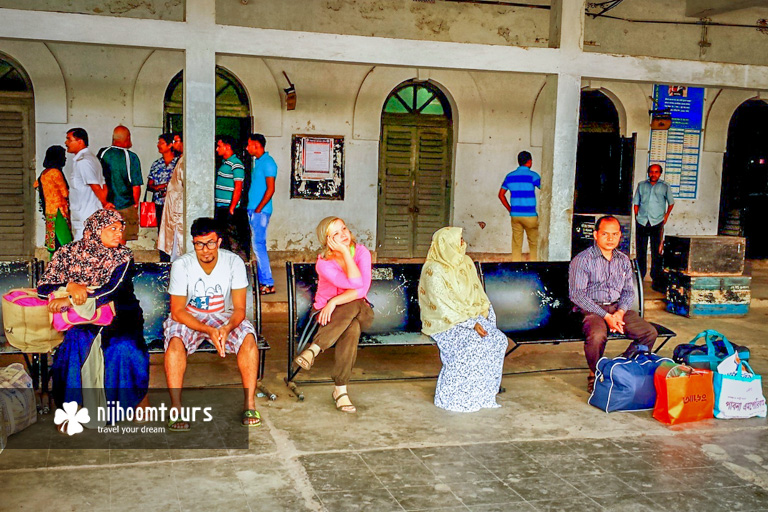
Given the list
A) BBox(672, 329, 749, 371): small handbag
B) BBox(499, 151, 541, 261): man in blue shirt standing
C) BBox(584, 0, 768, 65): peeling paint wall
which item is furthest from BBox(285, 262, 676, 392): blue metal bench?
BBox(584, 0, 768, 65): peeling paint wall

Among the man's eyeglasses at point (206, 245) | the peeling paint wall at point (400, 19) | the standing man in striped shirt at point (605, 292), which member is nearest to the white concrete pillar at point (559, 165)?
the standing man in striped shirt at point (605, 292)

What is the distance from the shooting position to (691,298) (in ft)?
28.8

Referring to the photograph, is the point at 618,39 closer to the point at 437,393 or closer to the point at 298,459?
the point at 437,393

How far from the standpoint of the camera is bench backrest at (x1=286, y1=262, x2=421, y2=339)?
571cm

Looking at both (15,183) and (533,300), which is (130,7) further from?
(533,300)

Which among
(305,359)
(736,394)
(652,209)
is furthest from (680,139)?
(305,359)

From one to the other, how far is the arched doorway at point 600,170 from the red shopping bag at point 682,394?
502 cm

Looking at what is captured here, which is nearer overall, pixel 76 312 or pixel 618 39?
pixel 76 312

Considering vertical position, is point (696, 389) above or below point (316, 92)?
below

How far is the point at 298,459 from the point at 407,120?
7.73 meters

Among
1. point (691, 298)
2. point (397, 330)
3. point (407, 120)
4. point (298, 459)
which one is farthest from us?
point (407, 120)

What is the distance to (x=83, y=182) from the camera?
300 inches

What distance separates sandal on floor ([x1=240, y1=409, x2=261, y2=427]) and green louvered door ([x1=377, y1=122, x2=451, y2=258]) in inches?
266

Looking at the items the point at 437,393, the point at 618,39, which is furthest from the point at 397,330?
the point at 618,39
